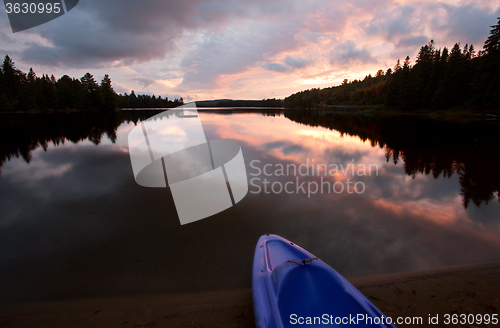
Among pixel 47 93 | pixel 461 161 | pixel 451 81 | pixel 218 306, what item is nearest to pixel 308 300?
pixel 218 306

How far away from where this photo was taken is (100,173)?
8.83 m

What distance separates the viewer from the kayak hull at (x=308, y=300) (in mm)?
2193

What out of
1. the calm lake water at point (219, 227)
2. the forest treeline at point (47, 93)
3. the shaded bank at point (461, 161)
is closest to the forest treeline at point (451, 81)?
the shaded bank at point (461, 161)

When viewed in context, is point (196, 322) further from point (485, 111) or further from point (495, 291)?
point (485, 111)

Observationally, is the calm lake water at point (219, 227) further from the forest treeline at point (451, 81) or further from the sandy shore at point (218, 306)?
the forest treeline at point (451, 81)

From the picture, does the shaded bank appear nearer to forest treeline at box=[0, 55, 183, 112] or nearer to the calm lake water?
the calm lake water

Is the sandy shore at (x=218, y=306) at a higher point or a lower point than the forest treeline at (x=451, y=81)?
lower

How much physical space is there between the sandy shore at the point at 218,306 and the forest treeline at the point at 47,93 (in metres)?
74.1

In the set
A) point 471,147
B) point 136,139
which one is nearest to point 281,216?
point 136,139

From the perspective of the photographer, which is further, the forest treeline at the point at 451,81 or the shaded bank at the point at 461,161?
the forest treeline at the point at 451,81

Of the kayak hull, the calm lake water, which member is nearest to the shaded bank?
the calm lake water

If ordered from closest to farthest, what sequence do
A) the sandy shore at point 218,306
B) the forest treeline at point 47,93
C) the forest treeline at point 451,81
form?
the sandy shore at point 218,306 → the forest treeline at point 451,81 → the forest treeline at point 47,93

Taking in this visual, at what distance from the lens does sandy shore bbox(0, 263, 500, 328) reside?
274 centimetres

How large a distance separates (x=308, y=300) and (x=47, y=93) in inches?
3476
